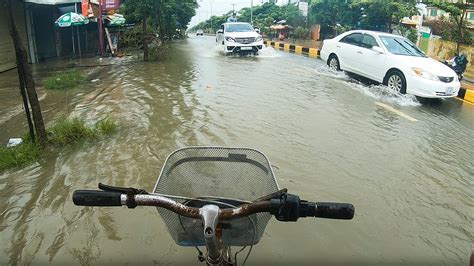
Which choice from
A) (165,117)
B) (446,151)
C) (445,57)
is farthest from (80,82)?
(445,57)

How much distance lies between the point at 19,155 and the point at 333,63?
9902mm

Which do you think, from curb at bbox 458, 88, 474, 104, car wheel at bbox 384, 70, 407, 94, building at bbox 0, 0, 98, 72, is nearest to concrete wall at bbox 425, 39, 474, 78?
curb at bbox 458, 88, 474, 104

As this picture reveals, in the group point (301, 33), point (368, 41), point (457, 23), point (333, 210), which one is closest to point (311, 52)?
point (457, 23)

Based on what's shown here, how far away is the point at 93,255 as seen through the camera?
310 centimetres

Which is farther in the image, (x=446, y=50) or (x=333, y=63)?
(x=446, y=50)

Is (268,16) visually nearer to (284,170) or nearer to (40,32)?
(40,32)

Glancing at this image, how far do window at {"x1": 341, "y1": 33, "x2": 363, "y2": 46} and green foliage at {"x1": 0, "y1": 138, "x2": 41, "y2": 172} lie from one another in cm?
873

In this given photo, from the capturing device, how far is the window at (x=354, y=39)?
1077cm

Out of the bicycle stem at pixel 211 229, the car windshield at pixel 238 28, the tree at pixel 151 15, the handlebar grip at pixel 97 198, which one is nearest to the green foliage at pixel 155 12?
the tree at pixel 151 15

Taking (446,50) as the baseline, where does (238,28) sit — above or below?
above

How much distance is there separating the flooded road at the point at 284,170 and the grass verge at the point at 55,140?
23cm

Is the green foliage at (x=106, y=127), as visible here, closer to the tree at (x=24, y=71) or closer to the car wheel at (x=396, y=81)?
the tree at (x=24, y=71)

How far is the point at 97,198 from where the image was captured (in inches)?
61.6

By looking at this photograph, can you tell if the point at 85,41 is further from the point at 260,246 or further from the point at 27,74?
the point at 260,246
